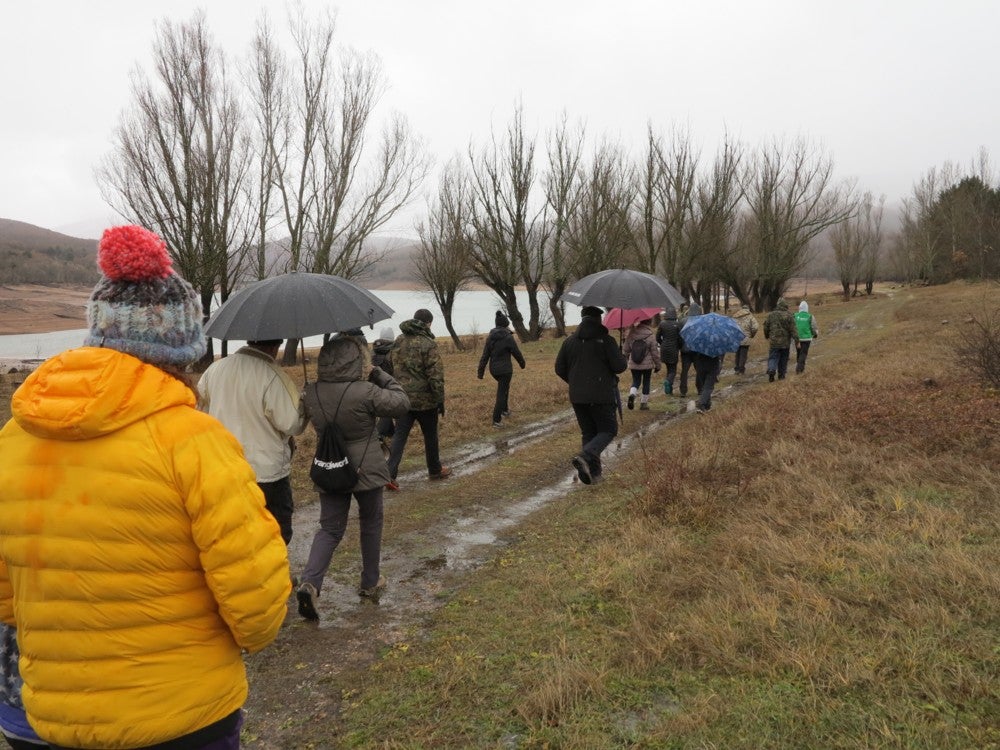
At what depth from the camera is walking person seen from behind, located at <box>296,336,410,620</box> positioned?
3955 mm

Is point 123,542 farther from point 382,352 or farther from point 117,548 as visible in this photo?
point 382,352

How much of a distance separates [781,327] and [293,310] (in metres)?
12.1

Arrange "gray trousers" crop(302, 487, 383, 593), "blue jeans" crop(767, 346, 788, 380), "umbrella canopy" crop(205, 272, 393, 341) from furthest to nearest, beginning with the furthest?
"blue jeans" crop(767, 346, 788, 380)
"gray trousers" crop(302, 487, 383, 593)
"umbrella canopy" crop(205, 272, 393, 341)

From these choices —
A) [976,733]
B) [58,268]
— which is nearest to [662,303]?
[976,733]

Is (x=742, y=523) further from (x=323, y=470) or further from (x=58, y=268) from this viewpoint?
(x=58, y=268)

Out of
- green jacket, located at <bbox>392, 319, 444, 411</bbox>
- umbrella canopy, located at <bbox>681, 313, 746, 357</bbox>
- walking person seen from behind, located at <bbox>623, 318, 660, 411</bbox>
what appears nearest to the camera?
green jacket, located at <bbox>392, 319, 444, 411</bbox>

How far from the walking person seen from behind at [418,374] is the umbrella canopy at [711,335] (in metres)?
5.24

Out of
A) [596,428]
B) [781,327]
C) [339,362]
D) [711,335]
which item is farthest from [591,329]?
[781,327]

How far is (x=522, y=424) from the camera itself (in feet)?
35.5

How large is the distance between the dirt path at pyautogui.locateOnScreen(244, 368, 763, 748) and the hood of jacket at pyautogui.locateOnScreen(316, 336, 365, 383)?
63.2 inches

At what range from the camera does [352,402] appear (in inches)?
155

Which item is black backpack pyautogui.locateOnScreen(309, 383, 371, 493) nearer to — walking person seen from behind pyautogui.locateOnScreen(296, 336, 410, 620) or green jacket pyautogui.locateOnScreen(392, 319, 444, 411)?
walking person seen from behind pyautogui.locateOnScreen(296, 336, 410, 620)

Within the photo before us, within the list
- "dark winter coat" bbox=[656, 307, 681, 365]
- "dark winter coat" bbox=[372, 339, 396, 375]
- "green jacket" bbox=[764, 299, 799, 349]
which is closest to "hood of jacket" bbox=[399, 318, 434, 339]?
"dark winter coat" bbox=[372, 339, 396, 375]

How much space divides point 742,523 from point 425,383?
3.63 m
